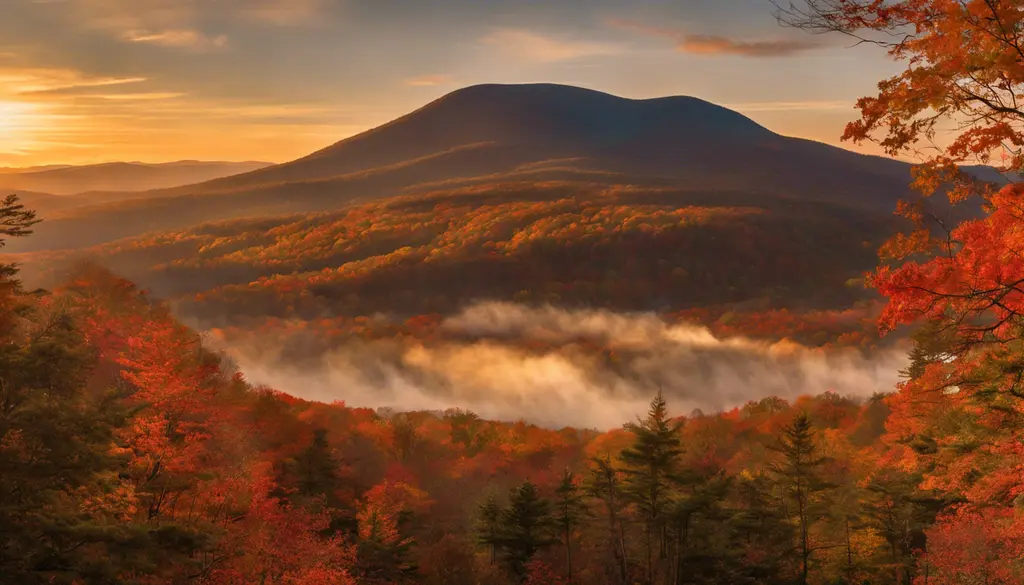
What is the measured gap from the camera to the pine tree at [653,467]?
38062 millimetres

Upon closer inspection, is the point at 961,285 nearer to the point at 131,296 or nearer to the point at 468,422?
the point at 131,296

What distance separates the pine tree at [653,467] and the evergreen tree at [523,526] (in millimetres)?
5460

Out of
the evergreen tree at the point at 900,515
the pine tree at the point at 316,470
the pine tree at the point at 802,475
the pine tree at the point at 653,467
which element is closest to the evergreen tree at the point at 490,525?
the pine tree at the point at 653,467

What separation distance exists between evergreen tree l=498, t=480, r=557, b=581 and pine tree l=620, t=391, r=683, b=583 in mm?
5460

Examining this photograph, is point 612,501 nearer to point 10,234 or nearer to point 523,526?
point 523,526

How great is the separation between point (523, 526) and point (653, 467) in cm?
843

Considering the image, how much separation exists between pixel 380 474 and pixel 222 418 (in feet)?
125

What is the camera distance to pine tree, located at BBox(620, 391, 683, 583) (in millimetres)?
38062

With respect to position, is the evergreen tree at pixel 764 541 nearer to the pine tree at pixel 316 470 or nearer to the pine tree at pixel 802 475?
the pine tree at pixel 802 475

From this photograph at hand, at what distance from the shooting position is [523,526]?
42.3 meters

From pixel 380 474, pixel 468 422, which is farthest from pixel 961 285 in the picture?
pixel 468 422

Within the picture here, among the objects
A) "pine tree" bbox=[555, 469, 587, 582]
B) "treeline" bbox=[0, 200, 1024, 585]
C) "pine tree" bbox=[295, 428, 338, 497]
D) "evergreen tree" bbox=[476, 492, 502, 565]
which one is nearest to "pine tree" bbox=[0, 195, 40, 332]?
"treeline" bbox=[0, 200, 1024, 585]

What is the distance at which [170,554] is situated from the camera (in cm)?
1838

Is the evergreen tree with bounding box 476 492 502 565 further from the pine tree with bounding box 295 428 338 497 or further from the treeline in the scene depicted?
the pine tree with bounding box 295 428 338 497
